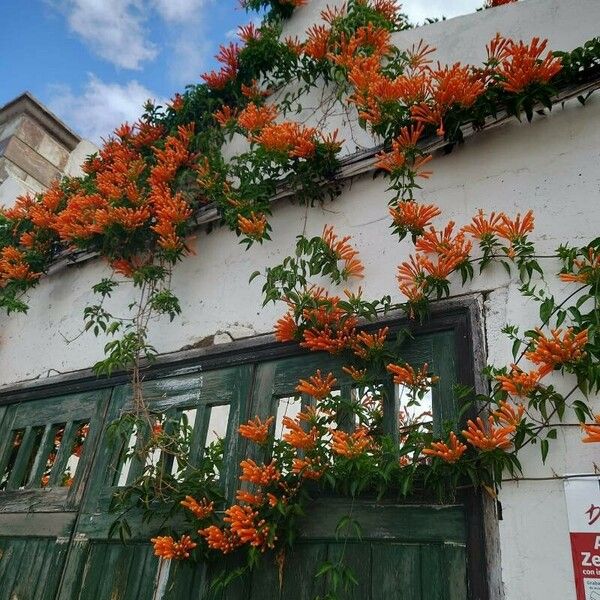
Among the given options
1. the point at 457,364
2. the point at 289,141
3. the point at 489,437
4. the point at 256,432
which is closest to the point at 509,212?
the point at 457,364

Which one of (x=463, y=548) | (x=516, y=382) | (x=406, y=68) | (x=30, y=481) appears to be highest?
(x=406, y=68)

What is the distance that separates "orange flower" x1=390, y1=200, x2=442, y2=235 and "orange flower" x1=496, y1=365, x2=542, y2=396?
0.84m

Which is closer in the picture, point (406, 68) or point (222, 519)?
point (222, 519)

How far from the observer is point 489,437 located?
1.99 m

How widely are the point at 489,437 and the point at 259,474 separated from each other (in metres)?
0.93

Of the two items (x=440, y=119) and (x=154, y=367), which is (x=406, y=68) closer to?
(x=440, y=119)

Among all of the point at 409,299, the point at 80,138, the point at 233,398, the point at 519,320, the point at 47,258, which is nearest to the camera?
the point at 519,320

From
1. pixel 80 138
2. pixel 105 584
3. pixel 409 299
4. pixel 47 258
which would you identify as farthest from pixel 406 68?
pixel 80 138

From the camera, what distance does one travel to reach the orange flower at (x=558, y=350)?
197 cm

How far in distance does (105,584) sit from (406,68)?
11.1ft

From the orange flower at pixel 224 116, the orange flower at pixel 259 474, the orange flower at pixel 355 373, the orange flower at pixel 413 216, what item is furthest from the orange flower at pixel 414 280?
the orange flower at pixel 224 116

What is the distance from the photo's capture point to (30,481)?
11.8ft

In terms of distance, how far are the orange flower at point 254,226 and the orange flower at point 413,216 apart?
796 millimetres

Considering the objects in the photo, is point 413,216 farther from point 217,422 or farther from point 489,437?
point 217,422
